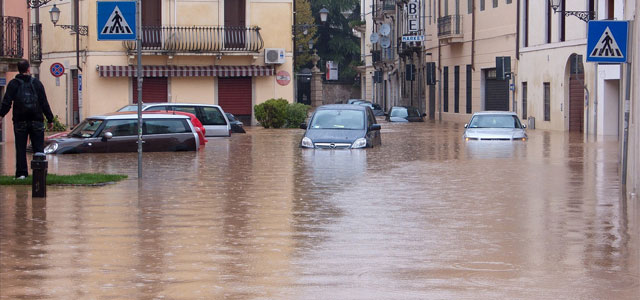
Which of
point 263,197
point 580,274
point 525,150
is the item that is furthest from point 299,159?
point 580,274

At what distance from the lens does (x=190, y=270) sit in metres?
8.73

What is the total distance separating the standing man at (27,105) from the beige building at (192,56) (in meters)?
29.6

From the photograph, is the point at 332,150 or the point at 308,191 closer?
the point at 308,191

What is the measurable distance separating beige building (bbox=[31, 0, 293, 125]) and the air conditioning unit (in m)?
0.04

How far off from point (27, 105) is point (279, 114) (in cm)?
2860

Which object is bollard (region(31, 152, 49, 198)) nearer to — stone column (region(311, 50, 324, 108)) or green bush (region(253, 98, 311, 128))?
green bush (region(253, 98, 311, 128))

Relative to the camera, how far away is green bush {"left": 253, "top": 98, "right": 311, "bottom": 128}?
43625 millimetres

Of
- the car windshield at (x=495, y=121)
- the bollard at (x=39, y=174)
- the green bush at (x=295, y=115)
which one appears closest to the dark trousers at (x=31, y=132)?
the bollard at (x=39, y=174)

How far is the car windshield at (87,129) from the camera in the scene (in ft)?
82.0

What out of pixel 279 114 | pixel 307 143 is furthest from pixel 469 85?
pixel 307 143

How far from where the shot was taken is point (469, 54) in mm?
54094

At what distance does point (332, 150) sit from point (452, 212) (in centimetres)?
1264

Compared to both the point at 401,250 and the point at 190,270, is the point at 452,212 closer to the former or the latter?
the point at 401,250

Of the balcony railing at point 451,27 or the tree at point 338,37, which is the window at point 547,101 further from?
the tree at point 338,37
